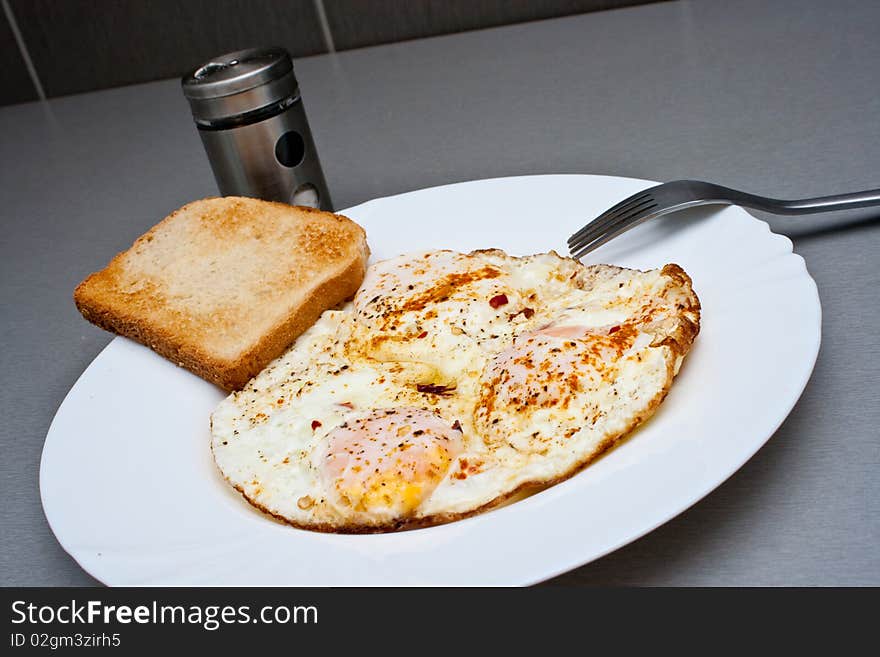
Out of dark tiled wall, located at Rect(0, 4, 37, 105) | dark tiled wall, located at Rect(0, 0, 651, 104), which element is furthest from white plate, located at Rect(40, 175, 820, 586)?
dark tiled wall, located at Rect(0, 4, 37, 105)

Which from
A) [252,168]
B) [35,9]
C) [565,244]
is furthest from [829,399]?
[35,9]

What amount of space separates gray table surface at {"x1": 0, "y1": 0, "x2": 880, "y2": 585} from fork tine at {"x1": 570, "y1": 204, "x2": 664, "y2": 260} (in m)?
0.34

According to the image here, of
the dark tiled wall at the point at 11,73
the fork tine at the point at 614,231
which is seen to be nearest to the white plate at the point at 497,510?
the fork tine at the point at 614,231

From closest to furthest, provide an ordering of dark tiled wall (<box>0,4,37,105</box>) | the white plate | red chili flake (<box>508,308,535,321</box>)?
1. the white plate
2. red chili flake (<box>508,308,535,321</box>)
3. dark tiled wall (<box>0,4,37,105</box>)

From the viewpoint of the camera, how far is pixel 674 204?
173cm

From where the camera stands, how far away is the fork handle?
1744mm

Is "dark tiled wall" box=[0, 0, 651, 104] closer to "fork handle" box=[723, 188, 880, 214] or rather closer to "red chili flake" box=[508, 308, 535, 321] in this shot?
"fork handle" box=[723, 188, 880, 214]

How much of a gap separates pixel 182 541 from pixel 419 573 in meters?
0.38

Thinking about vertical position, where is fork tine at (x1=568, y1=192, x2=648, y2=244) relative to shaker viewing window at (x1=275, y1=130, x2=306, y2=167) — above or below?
below

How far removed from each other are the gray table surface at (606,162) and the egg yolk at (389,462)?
24 centimetres

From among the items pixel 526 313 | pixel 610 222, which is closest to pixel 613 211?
pixel 610 222

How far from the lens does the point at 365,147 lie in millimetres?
2961

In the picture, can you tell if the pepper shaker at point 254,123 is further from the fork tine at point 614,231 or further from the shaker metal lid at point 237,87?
the fork tine at point 614,231

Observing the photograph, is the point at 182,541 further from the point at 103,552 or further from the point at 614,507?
the point at 614,507
